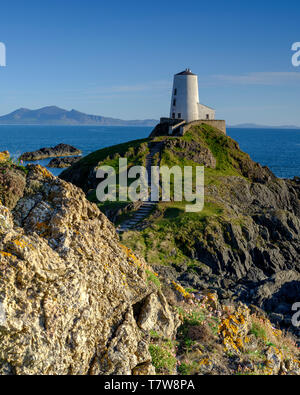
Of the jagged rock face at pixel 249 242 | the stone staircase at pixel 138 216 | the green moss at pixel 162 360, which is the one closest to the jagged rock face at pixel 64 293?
the green moss at pixel 162 360

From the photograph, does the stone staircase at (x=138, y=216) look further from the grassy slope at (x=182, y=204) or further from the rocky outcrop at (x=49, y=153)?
the rocky outcrop at (x=49, y=153)

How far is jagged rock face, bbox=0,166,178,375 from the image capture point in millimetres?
7410

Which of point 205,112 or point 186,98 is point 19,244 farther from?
point 205,112

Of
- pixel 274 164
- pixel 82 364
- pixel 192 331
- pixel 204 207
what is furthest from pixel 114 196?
pixel 274 164

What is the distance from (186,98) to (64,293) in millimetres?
65468

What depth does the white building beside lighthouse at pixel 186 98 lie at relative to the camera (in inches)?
2781

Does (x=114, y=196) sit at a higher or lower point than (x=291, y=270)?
higher

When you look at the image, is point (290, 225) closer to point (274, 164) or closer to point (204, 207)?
point (204, 207)

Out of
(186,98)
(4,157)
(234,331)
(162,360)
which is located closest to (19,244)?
(4,157)

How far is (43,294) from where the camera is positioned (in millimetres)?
7855

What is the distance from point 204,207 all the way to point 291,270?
426 inches

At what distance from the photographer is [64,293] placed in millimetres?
8180

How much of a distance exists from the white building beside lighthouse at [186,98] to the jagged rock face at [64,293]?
202 feet
